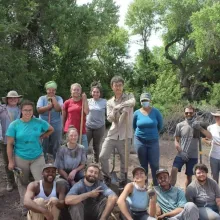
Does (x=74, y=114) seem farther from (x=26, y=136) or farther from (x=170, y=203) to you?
(x=170, y=203)

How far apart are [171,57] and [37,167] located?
21191mm

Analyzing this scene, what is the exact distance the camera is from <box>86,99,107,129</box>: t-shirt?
19.6ft

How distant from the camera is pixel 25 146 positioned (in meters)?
4.67

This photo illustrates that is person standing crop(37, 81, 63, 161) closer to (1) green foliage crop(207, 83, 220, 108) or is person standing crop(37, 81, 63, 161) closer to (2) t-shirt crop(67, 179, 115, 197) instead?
(2) t-shirt crop(67, 179, 115, 197)

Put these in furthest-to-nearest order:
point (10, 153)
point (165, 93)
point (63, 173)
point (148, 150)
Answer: point (165, 93) < point (148, 150) < point (63, 173) < point (10, 153)

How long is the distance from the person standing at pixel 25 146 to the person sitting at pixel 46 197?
0.46 metres

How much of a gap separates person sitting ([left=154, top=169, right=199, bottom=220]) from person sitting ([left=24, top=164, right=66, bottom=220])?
1.32 m

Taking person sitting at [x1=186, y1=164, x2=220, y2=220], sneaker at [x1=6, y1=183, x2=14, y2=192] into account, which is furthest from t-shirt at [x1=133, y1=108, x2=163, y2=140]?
sneaker at [x1=6, y1=183, x2=14, y2=192]

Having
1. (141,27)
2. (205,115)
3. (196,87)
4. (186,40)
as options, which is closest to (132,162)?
(205,115)

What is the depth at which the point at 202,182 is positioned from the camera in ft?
14.9

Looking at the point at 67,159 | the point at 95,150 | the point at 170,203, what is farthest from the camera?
the point at 95,150

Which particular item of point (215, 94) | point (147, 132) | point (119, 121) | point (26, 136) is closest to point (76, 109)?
point (119, 121)

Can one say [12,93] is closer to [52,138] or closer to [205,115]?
[52,138]

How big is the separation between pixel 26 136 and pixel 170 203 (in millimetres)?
2212
